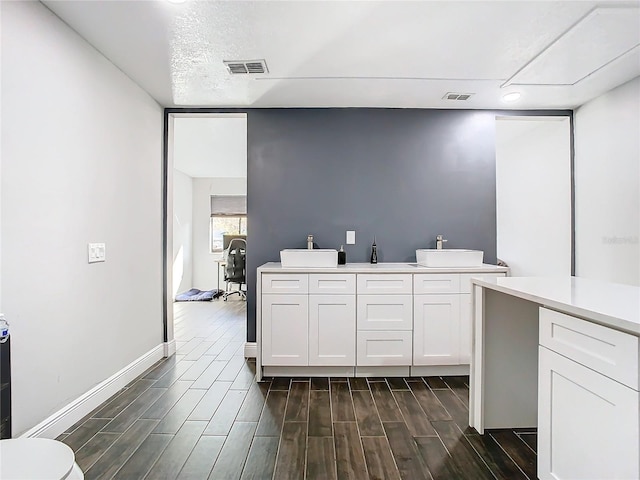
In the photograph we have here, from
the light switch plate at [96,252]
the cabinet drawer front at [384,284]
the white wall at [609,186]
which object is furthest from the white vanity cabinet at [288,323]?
the white wall at [609,186]

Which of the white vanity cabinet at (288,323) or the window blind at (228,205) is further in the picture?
the window blind at (228,205)

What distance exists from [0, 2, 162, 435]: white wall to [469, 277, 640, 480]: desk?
2376 millimetres

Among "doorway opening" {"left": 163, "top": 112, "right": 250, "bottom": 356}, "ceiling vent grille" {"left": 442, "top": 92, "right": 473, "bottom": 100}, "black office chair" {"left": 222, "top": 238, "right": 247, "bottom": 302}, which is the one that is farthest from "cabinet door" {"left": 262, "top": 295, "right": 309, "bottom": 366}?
"black office chair" {"left": 222, "top": 238, "right": 247, "bottom": 302}

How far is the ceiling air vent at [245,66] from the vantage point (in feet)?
8.12

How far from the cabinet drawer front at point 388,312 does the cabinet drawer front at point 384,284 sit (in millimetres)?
48

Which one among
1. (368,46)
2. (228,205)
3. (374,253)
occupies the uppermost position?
(368,46)

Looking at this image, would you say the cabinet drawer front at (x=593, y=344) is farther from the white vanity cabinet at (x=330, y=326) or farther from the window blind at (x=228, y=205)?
the window blind at (x=228, y=205)

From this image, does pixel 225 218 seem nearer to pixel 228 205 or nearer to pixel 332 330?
pixel 228 205

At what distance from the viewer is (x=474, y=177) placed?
3.44m

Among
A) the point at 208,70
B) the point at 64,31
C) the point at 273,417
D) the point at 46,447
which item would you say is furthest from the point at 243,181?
the point at 46,447

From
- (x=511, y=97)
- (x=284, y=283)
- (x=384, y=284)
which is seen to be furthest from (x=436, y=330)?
(x=511, y=97)

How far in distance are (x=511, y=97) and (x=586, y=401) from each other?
2.71 meters

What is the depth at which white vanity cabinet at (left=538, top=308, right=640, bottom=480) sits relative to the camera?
3.49 feet

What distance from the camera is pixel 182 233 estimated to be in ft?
23.4
